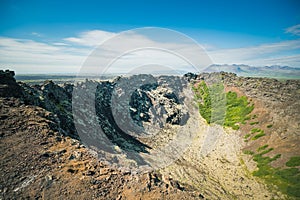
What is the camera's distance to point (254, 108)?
47.6 m

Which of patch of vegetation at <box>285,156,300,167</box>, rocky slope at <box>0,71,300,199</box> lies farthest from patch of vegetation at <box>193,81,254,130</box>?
patch of vegetation at <box>285,156,300,167</box>

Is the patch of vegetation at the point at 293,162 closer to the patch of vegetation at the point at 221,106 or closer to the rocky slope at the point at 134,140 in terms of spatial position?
the rocky slope at the point at 134,140

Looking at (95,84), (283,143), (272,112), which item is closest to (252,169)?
(283,143)

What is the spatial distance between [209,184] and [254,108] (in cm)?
2737

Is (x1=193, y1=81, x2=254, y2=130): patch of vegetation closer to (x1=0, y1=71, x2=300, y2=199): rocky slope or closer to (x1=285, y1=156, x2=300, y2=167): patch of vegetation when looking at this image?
(x1=0, y1=71, x2=300, y2=199): rocky slope

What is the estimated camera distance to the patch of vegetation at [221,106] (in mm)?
48459

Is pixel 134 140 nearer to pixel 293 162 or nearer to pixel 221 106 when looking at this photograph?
pixel 293 162

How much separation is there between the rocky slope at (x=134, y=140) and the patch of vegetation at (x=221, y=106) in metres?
2.22

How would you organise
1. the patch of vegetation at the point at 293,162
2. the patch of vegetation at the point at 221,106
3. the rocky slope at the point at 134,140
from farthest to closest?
the patch of vegetation at the point at 221,106
the patch of vegetation at the point at 293,162
the rocky slope at the point at 134,140

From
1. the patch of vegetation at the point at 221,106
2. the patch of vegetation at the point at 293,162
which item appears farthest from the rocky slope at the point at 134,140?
the patch of vegetation at the point at 221,106

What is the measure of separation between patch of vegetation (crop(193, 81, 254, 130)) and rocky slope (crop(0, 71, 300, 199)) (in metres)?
2.22

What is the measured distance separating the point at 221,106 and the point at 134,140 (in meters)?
31.9

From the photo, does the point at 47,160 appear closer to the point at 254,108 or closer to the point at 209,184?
the point at 209,184

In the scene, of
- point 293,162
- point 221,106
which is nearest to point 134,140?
point 293,162
